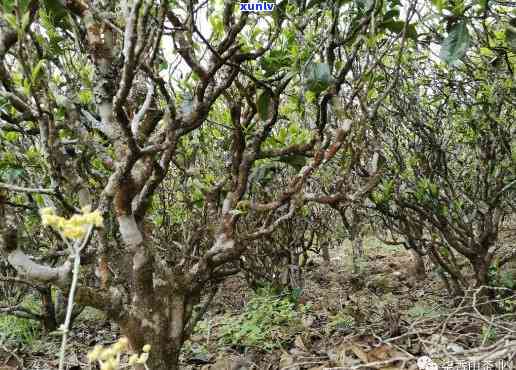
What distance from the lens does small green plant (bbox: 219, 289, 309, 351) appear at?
2.77 metres

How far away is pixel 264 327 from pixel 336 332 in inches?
19.7

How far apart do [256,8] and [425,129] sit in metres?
1.65

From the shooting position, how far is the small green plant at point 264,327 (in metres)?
2.77

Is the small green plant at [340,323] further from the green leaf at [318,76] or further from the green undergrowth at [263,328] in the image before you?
the green leaf at [318,76]

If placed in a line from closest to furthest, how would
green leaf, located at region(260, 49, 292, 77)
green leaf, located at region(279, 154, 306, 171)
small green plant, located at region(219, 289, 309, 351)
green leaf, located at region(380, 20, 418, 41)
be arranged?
green leaf, located at region(380, 20, 418, 41) < green leaf, located at region(260, 49, 292, 77) < green leaf, located at region(279, 154, 306, 171) < small green plant, located at region(219, 289, 309, 351)

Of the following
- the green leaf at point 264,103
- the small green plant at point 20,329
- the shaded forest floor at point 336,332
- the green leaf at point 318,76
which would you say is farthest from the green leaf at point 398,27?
the small green plant at point 20,329

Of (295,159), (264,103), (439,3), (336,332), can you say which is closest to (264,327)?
(336,332)

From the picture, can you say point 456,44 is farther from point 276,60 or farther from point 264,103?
point 264,103

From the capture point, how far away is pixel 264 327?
2898 millimetres

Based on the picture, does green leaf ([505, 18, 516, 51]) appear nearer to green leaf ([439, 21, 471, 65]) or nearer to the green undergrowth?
green leaf ([439, 21, 471, 65])

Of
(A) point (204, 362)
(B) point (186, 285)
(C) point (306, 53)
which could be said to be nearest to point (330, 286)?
(A) point (204, 362)

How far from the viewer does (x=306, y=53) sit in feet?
6.69

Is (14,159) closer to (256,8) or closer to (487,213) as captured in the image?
(256,8)

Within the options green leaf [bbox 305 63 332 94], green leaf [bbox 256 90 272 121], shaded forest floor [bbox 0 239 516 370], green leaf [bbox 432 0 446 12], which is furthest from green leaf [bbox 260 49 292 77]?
shaded forest floor [bbox 0 239 516 370]
